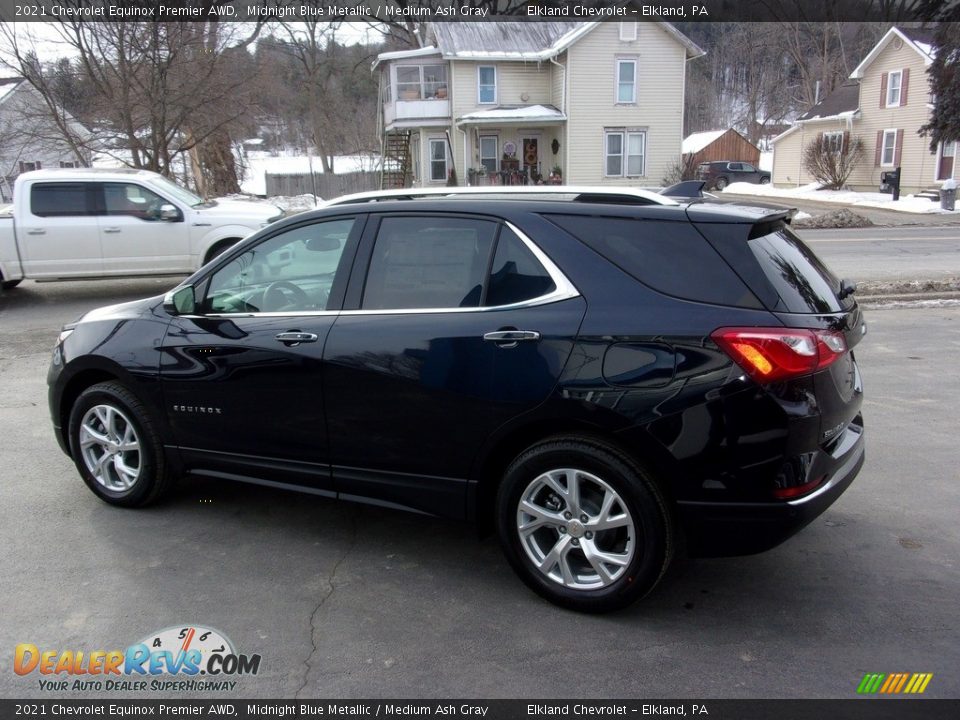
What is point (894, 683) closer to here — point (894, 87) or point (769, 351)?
point (769, 351)

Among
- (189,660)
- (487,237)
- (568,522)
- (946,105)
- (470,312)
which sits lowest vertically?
(189,660)

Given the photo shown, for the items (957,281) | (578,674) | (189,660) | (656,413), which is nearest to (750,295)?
(656,413)

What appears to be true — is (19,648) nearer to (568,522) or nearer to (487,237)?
(568,522)

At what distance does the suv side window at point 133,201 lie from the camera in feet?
37.4

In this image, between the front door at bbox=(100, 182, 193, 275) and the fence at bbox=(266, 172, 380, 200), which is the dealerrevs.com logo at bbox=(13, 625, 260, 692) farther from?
the fence at bbox=(266, 172, 380, 200)

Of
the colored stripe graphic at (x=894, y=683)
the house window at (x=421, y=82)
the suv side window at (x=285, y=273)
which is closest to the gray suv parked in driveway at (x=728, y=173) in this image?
the house window at (x=421, y=82)

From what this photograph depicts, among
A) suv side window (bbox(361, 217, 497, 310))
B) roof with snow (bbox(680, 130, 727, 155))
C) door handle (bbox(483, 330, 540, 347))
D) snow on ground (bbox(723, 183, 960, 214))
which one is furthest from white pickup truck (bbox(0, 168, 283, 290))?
roof with snow (bbox(680, 130, 727, 155))

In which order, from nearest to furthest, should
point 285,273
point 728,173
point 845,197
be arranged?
point 285,273
point 845,197
point 728,173

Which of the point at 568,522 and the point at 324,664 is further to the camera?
the point at 568,522

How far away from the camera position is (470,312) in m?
3.50

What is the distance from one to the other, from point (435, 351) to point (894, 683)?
2.23 m

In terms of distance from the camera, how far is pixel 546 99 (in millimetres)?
36188

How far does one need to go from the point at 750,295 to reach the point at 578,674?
1630mm

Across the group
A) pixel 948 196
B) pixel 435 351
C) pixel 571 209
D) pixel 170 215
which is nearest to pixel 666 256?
pixel 571 209
